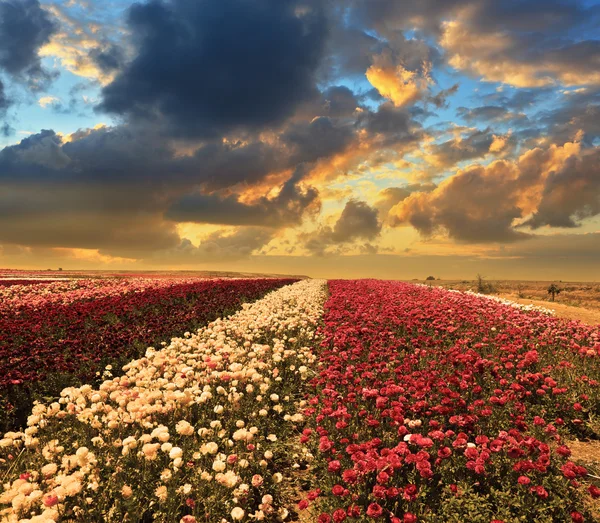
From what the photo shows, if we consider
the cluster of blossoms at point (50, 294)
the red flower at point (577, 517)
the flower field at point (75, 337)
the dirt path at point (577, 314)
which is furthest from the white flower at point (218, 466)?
the dirt path at point (577, 314)

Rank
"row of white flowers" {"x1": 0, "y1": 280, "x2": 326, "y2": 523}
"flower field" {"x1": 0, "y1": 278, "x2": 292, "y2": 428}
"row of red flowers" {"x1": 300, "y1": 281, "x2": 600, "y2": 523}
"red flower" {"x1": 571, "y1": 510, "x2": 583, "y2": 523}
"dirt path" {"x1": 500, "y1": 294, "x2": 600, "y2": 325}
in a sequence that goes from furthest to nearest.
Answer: "dirt path" {"x1": 500, "y1": 294, "x2": 600, "y2": 325}, "flower field" {"x1": 0, "y1": 278, "x2": 292, "y2": 428}, "row of red flowers" {"x1": 300, "y1": 281, "x2": 600, "y2": 523}, "row of white flowers" {"x1": 0, "y1": 280, "x2": 326, "y2": 523}, "red flower" {"x1": 571, "y1": 510, "x2": 583, "y2": 523}

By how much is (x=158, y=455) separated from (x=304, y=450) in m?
2.04

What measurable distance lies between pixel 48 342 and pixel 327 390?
695cm

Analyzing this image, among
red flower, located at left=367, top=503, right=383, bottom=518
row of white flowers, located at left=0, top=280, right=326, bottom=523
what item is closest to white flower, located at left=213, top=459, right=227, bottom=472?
row of white flowers, located at left=0, top=280, right=326, bottom=523

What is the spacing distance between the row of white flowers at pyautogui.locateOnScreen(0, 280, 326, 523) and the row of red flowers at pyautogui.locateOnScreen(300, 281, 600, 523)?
653 millimetres

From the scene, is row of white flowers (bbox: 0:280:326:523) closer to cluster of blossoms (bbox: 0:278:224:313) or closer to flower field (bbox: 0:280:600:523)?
flower field (bbox: 0:280:600:523)

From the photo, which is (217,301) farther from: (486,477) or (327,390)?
(486,477)

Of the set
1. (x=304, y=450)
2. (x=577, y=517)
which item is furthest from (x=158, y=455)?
(x=577, y=517)

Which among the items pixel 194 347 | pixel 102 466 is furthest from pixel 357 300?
pixel 102 466

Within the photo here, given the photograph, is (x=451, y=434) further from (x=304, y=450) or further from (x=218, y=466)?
(x=218, y=466)

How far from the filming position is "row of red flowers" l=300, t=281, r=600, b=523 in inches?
166

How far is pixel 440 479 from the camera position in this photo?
4816 mm

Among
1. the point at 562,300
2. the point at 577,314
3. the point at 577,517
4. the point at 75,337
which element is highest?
the point at 75,337

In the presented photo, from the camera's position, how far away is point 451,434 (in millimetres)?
4637
